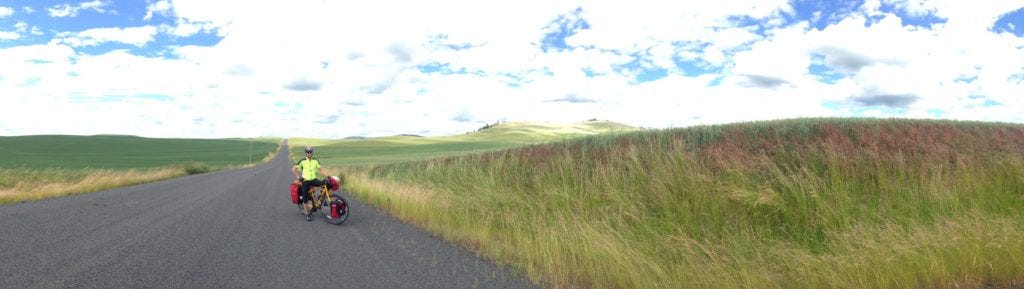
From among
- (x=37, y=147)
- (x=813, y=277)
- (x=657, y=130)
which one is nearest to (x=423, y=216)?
(x=813, y=277)

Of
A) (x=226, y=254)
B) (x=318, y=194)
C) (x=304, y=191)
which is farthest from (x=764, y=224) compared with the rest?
(x=304, y=191)

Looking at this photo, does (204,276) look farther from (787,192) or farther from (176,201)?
(176,201)

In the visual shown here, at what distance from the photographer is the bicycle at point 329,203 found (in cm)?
1134

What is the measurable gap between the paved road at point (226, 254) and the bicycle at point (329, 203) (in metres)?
0.30

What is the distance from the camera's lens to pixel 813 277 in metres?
4.48

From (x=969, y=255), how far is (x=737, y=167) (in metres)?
3.65

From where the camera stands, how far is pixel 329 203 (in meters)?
11.5

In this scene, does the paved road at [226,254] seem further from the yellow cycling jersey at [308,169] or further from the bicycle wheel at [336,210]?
the yellow cycling jersey at [308,169]

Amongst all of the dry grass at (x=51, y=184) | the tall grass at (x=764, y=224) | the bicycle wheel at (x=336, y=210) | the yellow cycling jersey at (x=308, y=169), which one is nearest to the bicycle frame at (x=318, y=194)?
the bicycle wheel at (x=336, y=210)

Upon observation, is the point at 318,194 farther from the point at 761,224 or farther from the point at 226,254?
the point at 761,224

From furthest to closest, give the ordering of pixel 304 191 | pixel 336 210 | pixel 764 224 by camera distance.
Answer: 1. pixel 304 191
2. pixel 336 210
3. pixel 764 224

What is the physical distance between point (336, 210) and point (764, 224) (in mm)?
8595

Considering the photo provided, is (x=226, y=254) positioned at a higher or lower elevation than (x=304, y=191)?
lower

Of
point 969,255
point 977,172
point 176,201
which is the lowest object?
point 176,201
